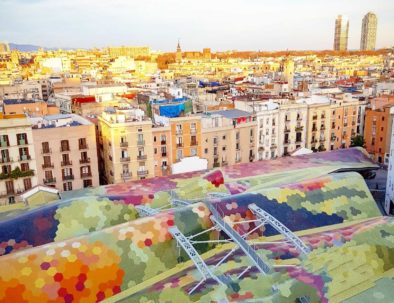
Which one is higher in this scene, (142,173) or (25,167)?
(25,167)

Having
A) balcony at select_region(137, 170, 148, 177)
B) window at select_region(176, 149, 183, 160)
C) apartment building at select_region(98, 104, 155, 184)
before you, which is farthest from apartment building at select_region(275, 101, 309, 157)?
balcony at select_region(137, 170, 148, 177)

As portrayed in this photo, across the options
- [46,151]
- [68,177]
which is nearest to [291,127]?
[68,177]

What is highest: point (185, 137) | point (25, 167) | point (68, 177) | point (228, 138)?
point (185, 137)

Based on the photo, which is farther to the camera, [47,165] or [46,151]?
[47,165]

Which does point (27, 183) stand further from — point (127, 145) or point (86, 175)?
point (127, 145)

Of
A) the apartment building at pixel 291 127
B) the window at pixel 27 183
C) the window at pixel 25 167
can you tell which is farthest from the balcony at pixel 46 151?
the apartment building at pixel 291 127

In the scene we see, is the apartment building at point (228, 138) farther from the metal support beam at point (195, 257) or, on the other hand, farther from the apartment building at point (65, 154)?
the metal support beam at point (195, 257)

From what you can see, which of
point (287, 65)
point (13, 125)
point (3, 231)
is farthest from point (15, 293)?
point (287, 65)

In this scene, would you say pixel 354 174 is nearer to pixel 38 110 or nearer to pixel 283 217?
pixel 283 217
